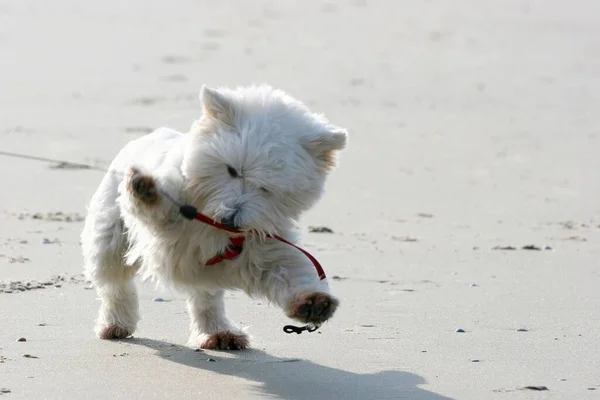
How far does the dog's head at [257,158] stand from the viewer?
16.5 ft

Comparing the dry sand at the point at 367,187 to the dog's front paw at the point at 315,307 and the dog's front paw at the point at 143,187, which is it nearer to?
the dog's front paw at the point at 315,307

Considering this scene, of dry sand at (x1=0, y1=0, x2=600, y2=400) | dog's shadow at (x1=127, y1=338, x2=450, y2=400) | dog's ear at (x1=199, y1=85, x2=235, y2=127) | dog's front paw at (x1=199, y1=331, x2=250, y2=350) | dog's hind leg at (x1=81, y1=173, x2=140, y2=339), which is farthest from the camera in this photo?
dog's hind leg at (x1=81, y1=173, x2=140, y2=339)

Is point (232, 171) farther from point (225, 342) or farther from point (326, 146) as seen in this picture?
point (225, 342)

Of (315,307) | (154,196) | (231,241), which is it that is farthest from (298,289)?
(154,196)

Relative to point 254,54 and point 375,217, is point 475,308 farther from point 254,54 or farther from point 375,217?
point 254,54

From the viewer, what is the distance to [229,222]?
197 inches

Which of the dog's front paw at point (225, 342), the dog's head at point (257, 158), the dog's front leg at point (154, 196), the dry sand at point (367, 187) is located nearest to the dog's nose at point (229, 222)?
the dog's head at point (257, 158)

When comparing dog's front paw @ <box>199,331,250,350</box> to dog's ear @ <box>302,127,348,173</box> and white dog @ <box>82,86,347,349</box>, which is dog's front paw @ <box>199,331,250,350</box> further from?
dog's ear @ <box>302,127,348,173</box>

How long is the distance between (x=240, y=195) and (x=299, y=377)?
0.85 meters

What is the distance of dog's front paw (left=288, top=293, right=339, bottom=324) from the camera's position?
5000mm

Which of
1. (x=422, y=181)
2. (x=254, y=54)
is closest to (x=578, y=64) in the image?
(x=254, y=54)

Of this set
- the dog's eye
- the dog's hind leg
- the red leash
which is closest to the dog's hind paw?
the dog's hind leg

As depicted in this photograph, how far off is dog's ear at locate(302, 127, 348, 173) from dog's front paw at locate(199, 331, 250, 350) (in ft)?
3.34

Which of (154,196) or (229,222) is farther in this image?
(154,196)
